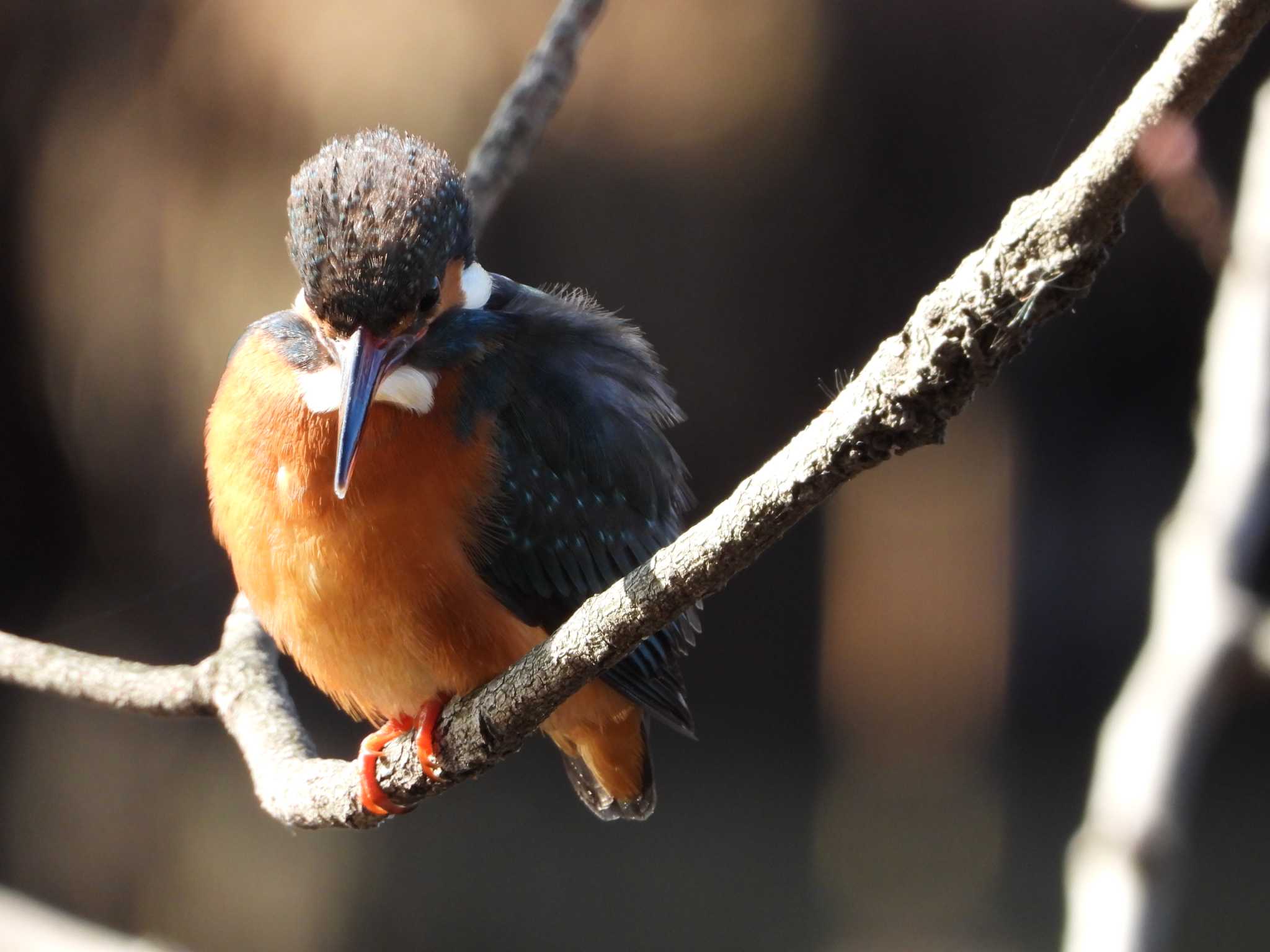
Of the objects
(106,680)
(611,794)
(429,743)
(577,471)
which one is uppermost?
(577,471)

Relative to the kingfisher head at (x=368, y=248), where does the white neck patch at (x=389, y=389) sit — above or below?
below

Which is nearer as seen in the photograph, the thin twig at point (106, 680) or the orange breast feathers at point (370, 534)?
the orange breast feathers at point (370, 534)

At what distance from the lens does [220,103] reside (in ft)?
9.62

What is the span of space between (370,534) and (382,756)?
0.66 ft

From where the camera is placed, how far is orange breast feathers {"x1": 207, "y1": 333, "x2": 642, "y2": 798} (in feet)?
4.17

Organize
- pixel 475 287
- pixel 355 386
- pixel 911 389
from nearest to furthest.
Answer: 1. pixel 911 389
2. pixel 355 386
3. pixel 475 287

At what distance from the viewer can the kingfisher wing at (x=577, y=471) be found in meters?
1.35

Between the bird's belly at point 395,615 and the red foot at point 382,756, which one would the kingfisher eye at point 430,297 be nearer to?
the bird's belly at point 395,615

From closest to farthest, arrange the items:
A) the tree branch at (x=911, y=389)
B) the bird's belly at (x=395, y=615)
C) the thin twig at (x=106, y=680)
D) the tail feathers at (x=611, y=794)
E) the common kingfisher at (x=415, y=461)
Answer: the tree branch at (x=911, y=389) < the common kingfisher at (x=415, y=461) < the bird's belly at (x=395, y=615) < the thin twig at (x=106, y=680) < the tail feathers at (x=611, y=794)

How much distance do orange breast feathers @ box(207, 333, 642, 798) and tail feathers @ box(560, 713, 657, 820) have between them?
388 millimetres

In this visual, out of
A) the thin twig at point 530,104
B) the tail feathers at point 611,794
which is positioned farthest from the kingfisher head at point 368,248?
the tail feathers at point 611,794

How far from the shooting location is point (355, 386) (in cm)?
114

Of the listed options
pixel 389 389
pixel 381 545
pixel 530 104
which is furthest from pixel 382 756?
pixel 530 104

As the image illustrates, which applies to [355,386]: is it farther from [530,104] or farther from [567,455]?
[530,104]
